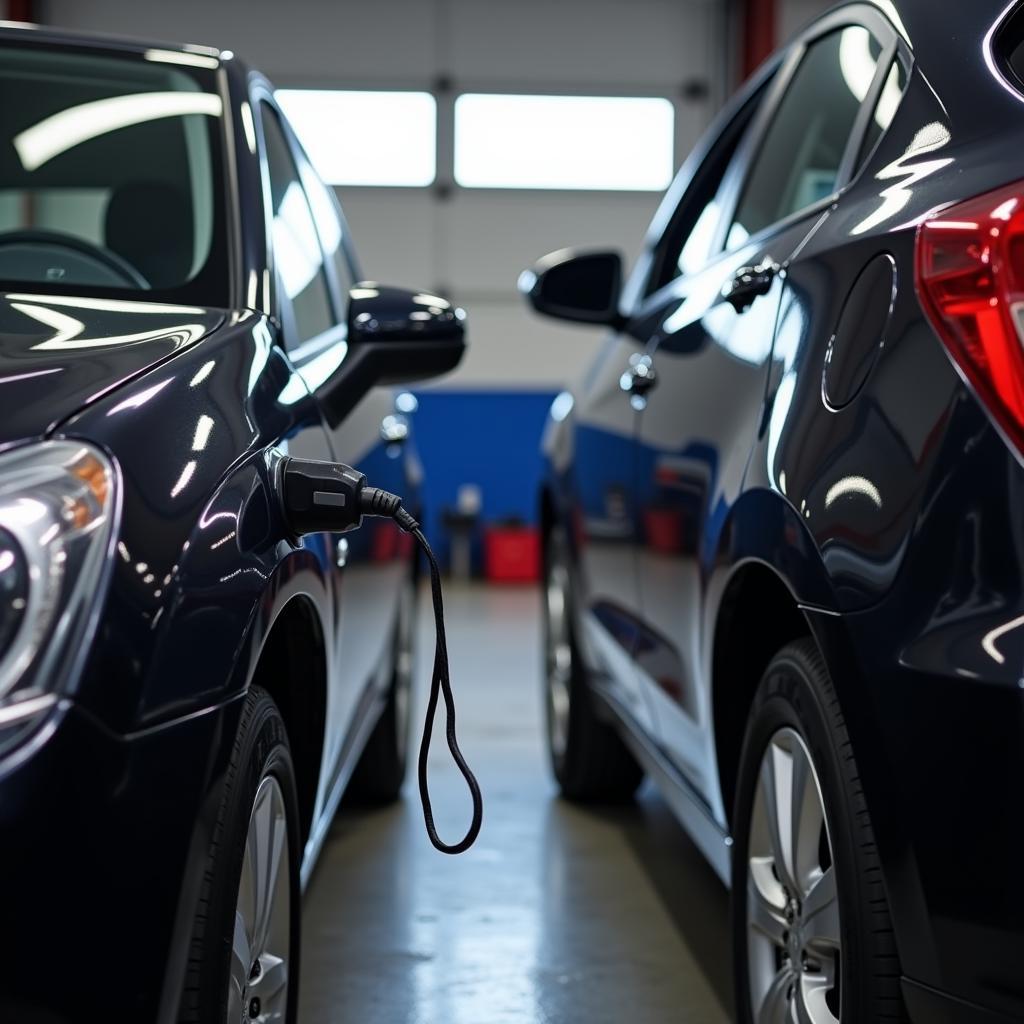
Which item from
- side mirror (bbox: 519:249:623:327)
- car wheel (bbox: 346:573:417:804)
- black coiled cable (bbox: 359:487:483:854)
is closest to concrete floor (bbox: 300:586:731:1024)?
car wheel (bbox: 346:573:417:804)

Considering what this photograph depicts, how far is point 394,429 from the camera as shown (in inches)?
108

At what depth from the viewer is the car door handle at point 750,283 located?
171 cm

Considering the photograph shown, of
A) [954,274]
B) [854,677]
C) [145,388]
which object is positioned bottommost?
[854,677]

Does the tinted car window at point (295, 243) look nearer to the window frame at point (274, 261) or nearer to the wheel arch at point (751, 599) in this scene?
the window frame at point (274, 261)

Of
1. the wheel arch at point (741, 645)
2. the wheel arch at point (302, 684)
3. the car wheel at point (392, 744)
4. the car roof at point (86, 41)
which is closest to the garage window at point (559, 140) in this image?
the car wheel at point (392, 744)

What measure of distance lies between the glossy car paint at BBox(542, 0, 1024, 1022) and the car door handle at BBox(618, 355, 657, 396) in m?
0.17

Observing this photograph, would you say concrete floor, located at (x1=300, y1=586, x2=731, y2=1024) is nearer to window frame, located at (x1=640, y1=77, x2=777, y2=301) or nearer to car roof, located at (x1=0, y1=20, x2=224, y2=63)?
window frame, located at (x1=640, y1=77, x2=777, y2=301)

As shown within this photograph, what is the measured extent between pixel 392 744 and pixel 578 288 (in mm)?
1166

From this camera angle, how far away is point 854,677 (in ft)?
4.09

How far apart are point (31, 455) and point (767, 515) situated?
0.78 m

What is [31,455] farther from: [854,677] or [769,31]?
[769,31]

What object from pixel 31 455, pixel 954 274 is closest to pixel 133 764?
pixel 31 455

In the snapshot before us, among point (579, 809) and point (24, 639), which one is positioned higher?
point (24, 639)

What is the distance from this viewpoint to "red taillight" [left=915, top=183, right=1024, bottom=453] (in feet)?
3.53
